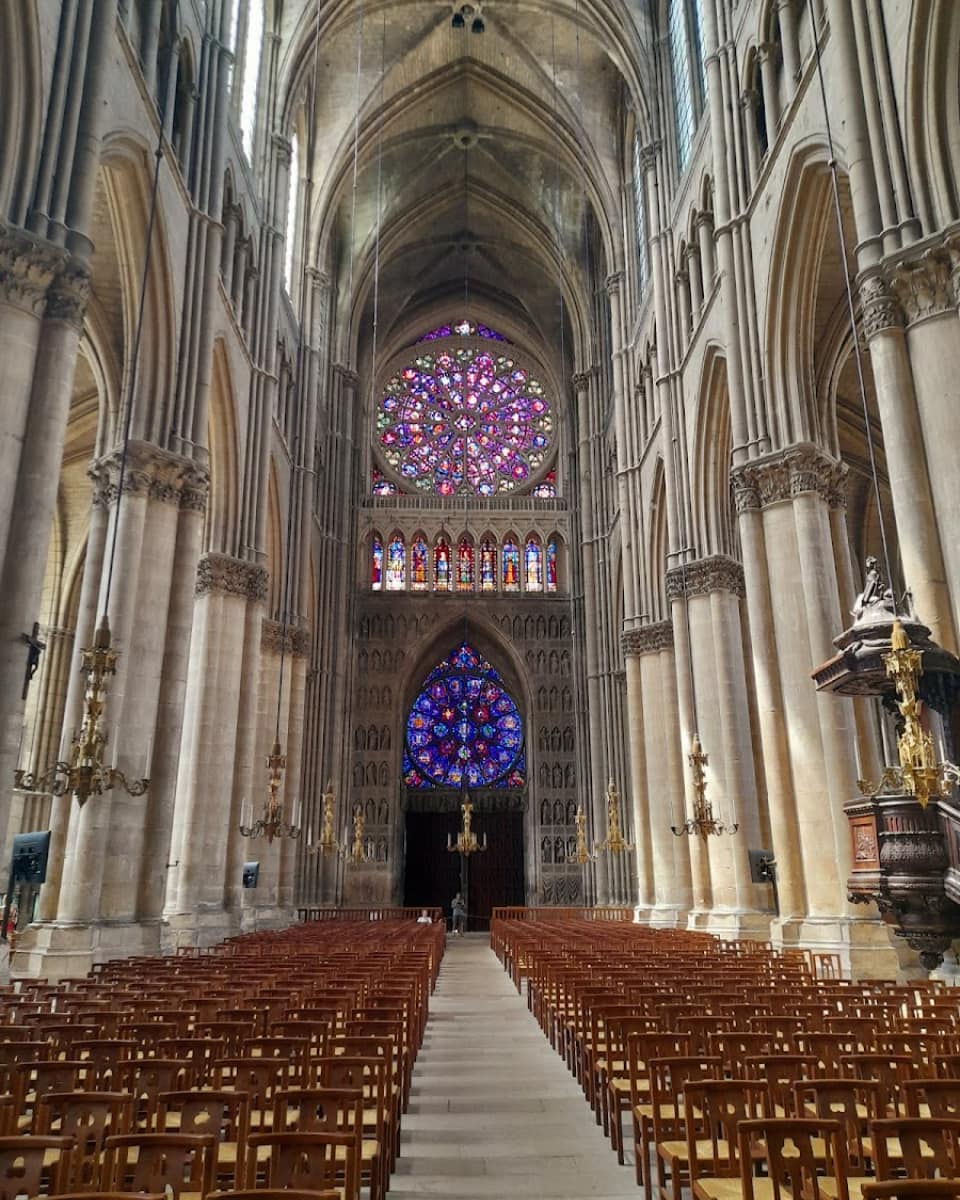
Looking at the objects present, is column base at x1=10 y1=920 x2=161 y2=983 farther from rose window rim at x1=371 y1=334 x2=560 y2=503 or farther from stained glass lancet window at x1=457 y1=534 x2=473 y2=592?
rose window rim at x1=371 y1=334 x2=560 y2=503

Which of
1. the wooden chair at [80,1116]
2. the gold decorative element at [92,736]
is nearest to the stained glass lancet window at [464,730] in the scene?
the gold decorative element at [92,736]

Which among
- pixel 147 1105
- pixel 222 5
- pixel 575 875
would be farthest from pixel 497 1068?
pixel 575 875

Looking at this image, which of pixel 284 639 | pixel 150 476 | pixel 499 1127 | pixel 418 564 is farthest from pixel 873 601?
pixel 418 564

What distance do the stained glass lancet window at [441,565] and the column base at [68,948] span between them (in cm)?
2487

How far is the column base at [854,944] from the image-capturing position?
42.2ft

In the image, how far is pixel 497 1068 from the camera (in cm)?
851

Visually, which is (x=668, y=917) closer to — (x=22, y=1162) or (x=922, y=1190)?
(x=922, y=1190)

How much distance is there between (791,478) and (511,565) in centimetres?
2297

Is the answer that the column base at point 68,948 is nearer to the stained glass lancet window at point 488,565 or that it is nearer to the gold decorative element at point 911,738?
the gold decorative element at point 911,738

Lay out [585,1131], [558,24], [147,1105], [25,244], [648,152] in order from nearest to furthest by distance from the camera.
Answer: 1. [147,1105]
2. [585,1131]
3. [25,244]
4. [648,152]
5. [558,24]

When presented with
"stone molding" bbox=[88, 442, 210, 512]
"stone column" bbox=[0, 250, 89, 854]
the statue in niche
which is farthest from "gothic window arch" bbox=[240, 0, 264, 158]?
the statue in niche

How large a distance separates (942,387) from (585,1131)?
8883 mm

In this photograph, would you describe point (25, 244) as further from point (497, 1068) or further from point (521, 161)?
point (521, 161)

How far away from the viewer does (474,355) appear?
42562 mm
